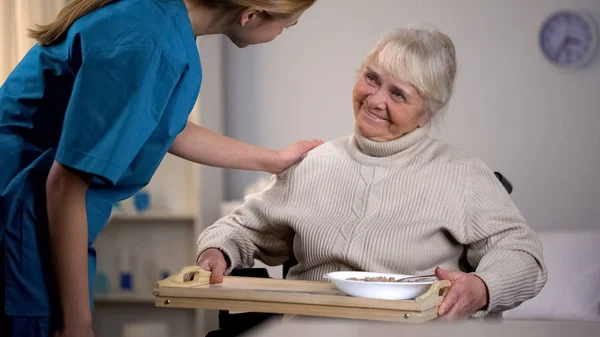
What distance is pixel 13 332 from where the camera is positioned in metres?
1.17

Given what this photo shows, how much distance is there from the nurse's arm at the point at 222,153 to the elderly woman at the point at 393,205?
67mm

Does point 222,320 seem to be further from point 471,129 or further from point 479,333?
point 471,129

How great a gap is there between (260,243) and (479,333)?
1.63 metres

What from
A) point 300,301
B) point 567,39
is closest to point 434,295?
point 300,301

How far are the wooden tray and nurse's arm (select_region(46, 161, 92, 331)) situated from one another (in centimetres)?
41

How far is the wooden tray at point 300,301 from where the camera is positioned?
1399 millimetres

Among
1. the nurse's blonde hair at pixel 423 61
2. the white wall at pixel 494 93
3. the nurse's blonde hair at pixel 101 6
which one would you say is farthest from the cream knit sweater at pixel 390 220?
the white wall at pixel 494 93

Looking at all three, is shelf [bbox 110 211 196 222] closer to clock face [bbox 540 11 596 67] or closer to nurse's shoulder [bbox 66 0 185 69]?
clock face [bbox 540 11 596 67]

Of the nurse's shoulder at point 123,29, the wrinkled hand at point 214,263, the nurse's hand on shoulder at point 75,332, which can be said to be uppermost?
the nurse's shoulder at point 123,29

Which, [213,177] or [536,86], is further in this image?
[213,177]

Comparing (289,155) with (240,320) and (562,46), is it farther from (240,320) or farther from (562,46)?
(562,46)

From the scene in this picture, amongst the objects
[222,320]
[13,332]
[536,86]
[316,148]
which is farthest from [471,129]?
[13,332]

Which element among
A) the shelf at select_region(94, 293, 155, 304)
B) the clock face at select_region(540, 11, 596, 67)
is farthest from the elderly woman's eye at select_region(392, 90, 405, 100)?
the shelf at select_region(94, 293, 155, 304)

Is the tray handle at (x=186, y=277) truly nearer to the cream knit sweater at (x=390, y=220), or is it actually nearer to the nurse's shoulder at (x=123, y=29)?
the cream knit sweater at (x=390, y=220)
